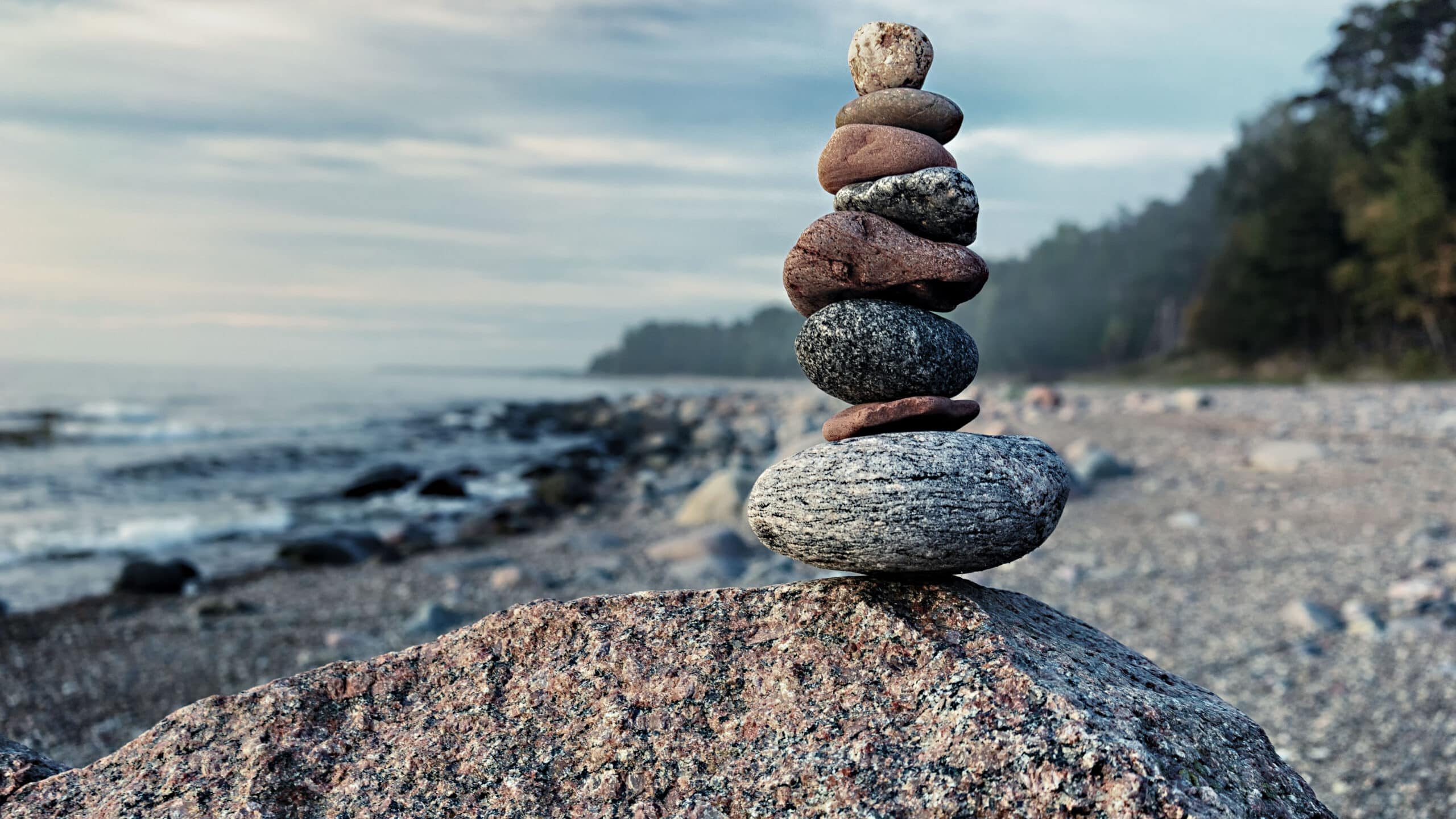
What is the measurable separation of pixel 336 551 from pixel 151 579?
236 cm

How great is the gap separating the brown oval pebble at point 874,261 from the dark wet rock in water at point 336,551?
1087cm

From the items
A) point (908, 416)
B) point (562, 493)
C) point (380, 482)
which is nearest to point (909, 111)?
point (908, 416)

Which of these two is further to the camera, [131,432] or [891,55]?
[131,432]

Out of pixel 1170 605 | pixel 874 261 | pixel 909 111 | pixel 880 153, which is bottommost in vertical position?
pixel 1170 605

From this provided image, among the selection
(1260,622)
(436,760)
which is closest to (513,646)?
(436,760)

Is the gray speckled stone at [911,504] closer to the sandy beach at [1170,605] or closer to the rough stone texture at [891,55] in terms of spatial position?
the rough stone texture at [891,55]

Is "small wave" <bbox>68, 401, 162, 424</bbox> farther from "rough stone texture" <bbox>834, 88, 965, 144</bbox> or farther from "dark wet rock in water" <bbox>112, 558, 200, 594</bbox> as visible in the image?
"rough stone texture" <bbox>834, 88, 965, 144</bbox>

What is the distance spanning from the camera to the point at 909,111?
3.63 m

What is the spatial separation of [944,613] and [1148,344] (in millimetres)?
76604

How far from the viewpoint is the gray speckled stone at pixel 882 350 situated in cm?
344

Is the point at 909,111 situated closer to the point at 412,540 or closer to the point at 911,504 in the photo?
the point at 911,504

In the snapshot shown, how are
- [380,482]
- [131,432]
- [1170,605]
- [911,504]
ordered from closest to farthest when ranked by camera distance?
[911,504]
[1170,605]
[380,482]
[131,432]

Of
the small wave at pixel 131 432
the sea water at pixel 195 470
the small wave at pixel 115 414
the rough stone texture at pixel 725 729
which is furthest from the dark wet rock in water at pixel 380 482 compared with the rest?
the small wave at pixel 115 414

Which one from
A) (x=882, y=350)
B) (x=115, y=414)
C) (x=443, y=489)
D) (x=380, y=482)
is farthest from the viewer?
(x=115, y=414)
